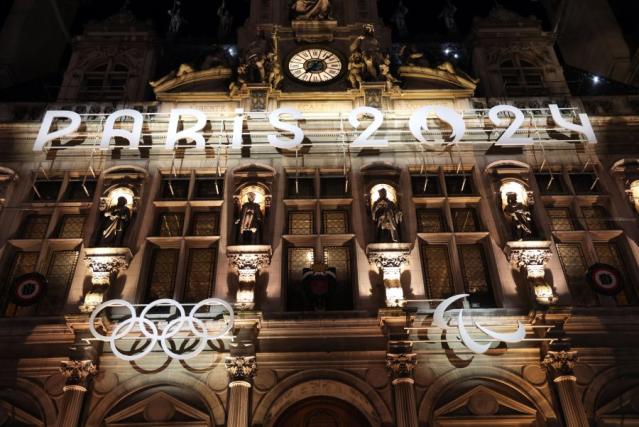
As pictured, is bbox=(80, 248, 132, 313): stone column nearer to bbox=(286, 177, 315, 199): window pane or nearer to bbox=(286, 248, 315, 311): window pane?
bbox=(286, 248, 315, 311): window pane

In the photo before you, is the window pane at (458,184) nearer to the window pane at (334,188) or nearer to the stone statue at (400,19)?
the window pane at (334,188)

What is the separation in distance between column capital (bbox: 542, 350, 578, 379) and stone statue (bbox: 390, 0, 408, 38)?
16.4 metres

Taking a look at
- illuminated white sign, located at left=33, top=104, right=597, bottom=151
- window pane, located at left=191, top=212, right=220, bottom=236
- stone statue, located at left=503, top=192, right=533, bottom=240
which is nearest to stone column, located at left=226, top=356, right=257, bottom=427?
window pane, located at left=191, top=212, right=220, bottom=236

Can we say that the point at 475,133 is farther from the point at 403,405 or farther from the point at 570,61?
the point at 570,61

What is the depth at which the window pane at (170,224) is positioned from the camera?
17.2 m

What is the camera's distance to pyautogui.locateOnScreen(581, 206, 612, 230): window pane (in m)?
17.3

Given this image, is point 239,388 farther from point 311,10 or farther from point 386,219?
point 311,10

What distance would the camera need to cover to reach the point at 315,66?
21203 millimetres

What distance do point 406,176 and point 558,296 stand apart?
5.55 m

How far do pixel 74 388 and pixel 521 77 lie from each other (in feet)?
58.6

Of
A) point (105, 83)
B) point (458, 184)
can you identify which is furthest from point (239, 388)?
point (105, 83)

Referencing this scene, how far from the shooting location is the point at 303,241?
16.7 metres

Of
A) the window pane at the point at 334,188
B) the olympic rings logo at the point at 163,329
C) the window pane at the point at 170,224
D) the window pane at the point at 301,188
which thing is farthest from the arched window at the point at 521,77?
the olympic rings logo at the point at 163,329

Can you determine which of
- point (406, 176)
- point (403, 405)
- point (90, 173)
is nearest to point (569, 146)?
point (406, 176)
